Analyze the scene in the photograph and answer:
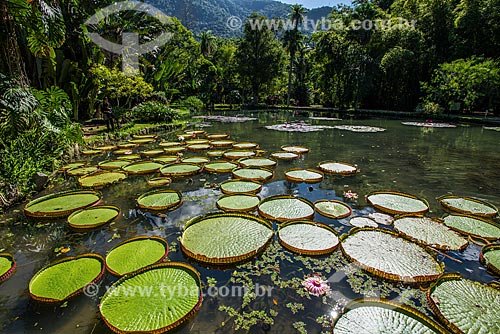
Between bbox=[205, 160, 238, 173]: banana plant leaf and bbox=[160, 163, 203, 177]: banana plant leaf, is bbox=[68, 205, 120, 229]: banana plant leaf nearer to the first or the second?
bbox=[160, 163, 203, 177]: banana plant leaf

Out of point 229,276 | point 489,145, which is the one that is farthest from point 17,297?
point 489,145

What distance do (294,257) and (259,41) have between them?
114ft

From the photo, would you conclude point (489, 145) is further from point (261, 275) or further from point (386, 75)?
point (386, 75)

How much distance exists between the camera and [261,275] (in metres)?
2.88

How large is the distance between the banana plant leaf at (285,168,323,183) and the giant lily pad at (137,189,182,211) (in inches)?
102

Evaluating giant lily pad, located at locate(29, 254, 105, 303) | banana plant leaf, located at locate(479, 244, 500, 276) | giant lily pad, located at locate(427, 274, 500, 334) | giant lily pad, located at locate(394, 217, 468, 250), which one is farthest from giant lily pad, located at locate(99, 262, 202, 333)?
banana plant leaf, located at locate(479, 244, 500, 276)

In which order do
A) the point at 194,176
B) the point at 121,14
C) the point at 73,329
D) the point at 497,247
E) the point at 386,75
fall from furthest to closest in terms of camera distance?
the point at 386,75 → the point at 121,14 → the point at 194,176 → the point at 497,247 → the point at 73,329

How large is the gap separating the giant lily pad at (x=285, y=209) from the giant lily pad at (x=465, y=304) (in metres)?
1.83

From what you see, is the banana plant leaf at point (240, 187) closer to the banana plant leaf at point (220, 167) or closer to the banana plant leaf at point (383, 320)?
the banana plant leaf at point (220, 167)

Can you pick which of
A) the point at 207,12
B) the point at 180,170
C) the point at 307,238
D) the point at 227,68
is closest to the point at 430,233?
the point at 307,238

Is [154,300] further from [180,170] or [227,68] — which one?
[227,68]

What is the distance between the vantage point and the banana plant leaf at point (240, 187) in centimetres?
502

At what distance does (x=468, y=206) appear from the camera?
14.3 feet

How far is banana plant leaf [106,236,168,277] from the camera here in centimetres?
277
